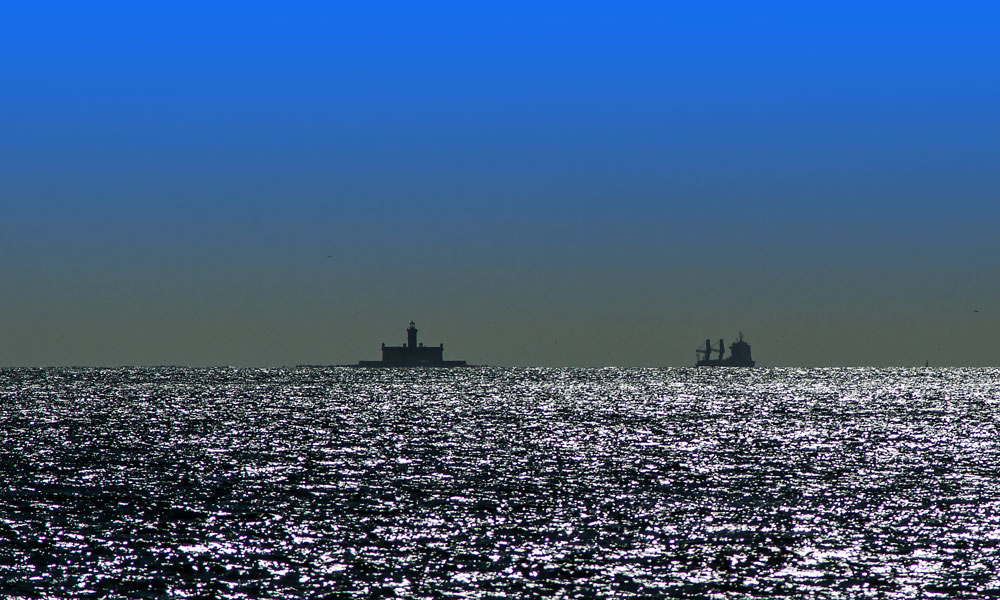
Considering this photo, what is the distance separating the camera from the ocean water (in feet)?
94.7

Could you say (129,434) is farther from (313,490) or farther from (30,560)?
(30,560)

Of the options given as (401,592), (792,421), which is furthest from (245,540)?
(792,421)

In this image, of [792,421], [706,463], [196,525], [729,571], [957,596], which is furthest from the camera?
[792,421]

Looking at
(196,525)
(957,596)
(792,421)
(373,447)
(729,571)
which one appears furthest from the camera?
(792,421)

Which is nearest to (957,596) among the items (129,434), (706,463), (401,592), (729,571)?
(729,571)

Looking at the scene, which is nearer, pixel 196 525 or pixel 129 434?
pixel 196 525

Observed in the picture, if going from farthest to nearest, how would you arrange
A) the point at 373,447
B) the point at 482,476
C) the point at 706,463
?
the point at 373,447 → the point at 706,463 → the point at 482,476

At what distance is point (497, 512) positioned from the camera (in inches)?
1619

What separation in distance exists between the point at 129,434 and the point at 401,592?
59.5 meters

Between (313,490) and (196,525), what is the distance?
1052 centimetres

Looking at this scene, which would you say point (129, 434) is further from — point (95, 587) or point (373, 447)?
point (95, 587)

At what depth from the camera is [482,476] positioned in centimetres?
5394

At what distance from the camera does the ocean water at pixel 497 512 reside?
28.9m

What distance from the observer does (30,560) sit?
100 ft
